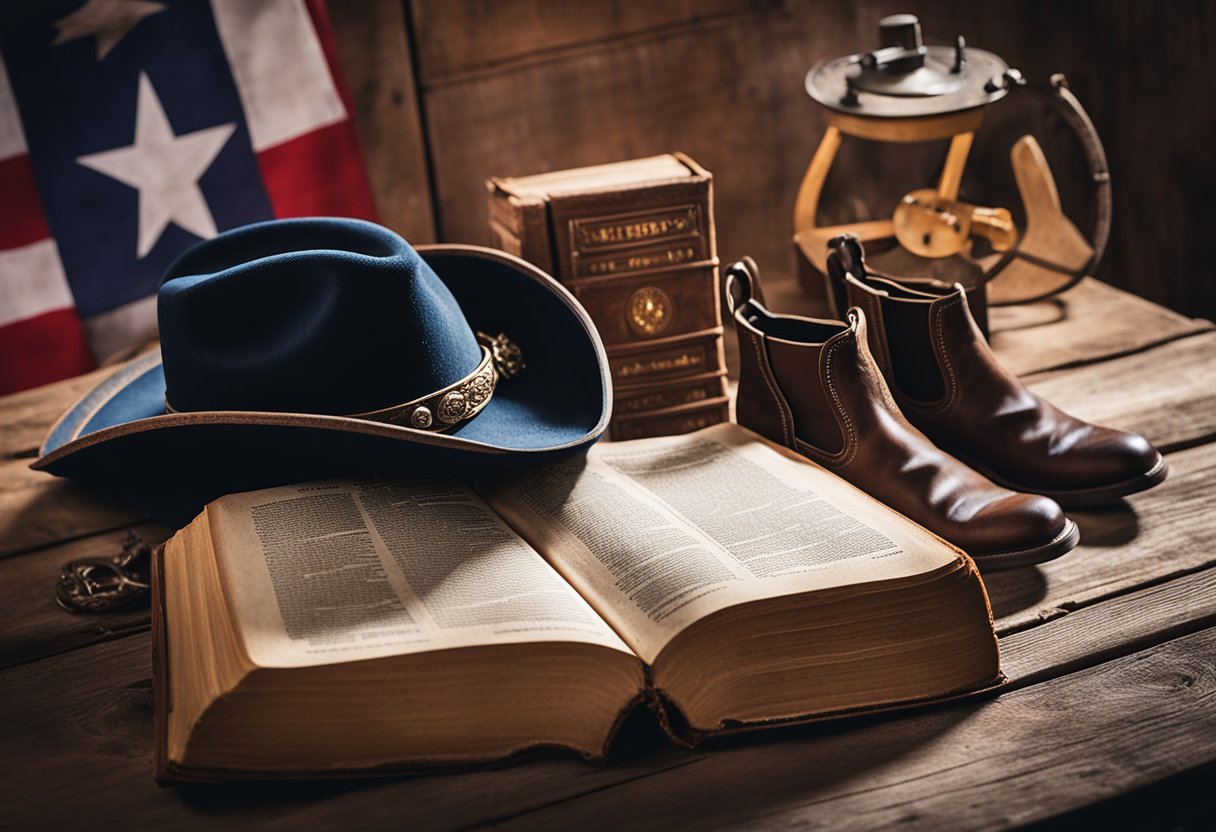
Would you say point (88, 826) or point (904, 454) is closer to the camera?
point (88, 826)

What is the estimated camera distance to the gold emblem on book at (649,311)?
4.98 feet

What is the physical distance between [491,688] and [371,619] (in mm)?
108

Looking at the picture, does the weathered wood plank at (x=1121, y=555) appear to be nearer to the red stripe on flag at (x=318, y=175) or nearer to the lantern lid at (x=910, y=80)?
the lantern lid at (x=910, y=80)

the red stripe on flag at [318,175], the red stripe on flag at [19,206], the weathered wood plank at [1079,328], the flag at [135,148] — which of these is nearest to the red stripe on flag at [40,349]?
the flag at [135,148]

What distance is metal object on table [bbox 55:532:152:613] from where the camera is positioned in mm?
1223

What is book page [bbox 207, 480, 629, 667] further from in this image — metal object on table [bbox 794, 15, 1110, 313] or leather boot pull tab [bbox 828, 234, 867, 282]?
metal object on table [bbox 794, 15, 1110, 313]

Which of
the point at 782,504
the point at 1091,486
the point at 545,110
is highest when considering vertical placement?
the point at 545,110

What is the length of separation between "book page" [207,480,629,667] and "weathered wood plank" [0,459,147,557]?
0.37 m

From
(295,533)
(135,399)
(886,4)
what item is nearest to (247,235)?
(135,399)

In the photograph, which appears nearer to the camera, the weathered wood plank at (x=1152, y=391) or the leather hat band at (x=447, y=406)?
the leather hat band at (x=447, y=406)

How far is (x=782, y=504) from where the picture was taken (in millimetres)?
1124

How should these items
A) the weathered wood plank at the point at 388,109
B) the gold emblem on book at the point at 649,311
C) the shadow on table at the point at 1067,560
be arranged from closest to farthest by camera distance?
the shadow on table at the point at 1067,560
the gold emblem on book at the point at 649,311
the weathered wood plank at the point at 388,109

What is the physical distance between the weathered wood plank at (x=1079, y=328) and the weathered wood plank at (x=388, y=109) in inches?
37.8

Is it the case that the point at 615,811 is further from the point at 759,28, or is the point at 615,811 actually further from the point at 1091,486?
the point at 759,28
